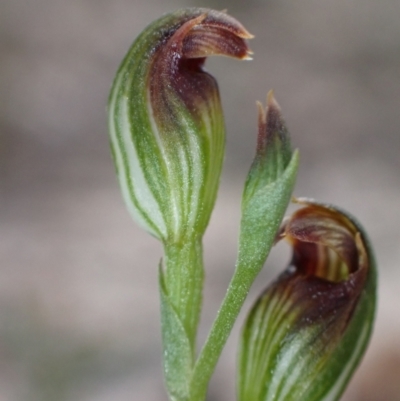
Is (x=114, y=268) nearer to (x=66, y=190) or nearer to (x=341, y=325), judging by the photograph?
(x=66, y=190)

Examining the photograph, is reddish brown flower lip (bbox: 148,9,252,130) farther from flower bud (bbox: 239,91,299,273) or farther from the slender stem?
the slender stem

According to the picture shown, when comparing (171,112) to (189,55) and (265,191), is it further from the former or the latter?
(265,191)

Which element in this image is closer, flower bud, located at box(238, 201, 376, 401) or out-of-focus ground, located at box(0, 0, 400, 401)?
flower bud, located at box(238, 201, 376, 401)

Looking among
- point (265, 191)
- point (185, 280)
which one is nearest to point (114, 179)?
point (185, 280)

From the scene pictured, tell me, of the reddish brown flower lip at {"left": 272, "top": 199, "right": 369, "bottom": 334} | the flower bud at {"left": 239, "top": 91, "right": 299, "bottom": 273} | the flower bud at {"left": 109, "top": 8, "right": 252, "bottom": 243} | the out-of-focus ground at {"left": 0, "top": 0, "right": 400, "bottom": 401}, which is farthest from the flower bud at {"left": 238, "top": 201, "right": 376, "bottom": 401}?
the out-of-focus ground at {"left": 0, "top": 0, "right": 400, "bottom": 401}

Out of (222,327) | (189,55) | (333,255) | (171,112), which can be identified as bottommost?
(222,327)
